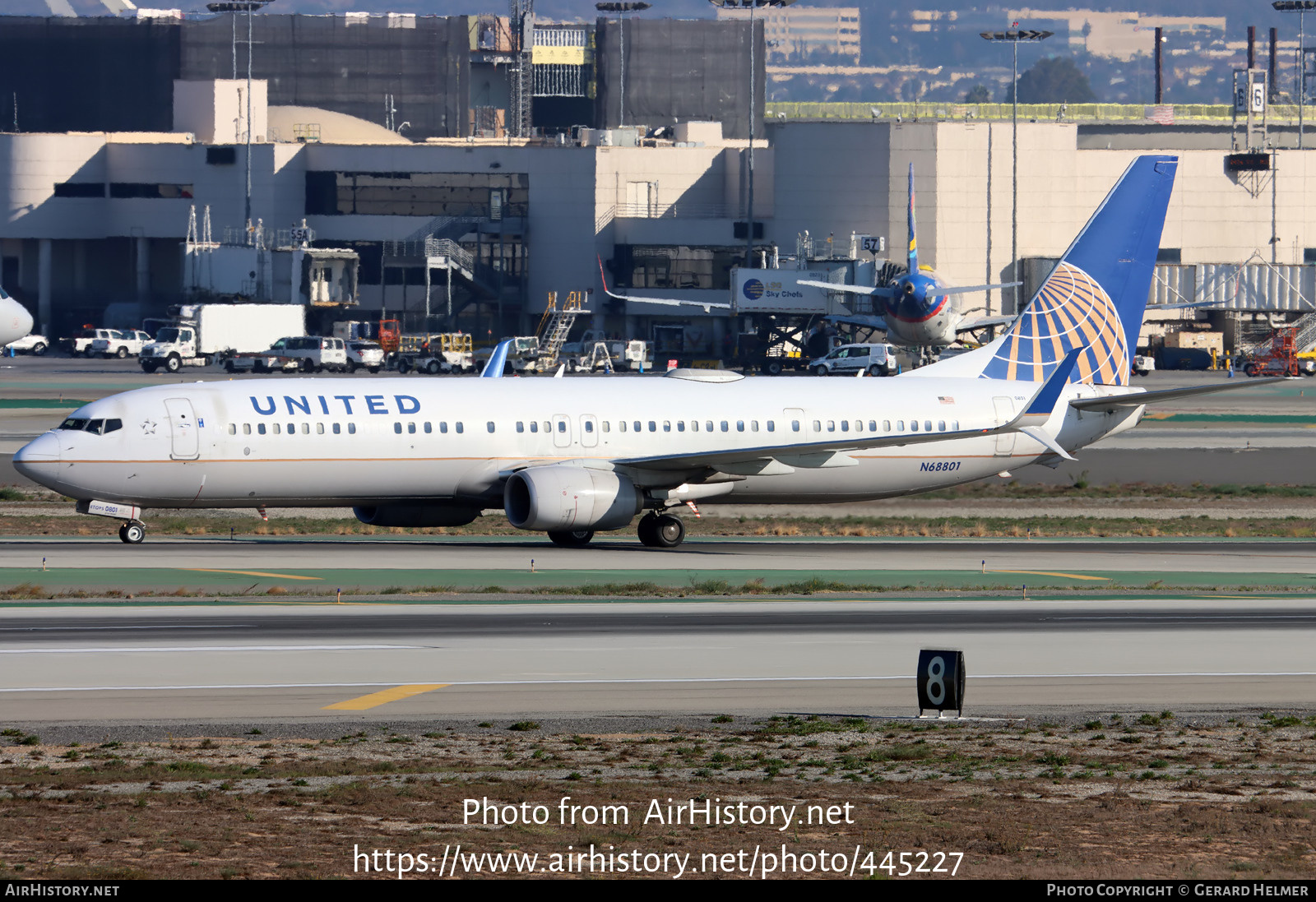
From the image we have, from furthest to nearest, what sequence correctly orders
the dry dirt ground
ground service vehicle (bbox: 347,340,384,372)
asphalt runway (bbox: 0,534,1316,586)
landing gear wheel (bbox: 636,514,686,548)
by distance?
ground service vehicle (bbox: 347,340,384,372) < landing gear wheel (bbox: 636,514,686,548) < asphalt runway (bbox: 0,534,1316,586) < the dry dirt ground

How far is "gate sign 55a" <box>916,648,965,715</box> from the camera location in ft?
77.5

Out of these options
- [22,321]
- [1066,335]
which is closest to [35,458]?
[22,321]

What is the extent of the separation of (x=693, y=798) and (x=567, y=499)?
80.9 ft

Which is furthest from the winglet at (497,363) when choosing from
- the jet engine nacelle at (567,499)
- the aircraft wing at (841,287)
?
the aircraft wing at (841,287)

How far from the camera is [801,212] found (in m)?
147

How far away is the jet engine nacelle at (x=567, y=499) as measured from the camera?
4272cm

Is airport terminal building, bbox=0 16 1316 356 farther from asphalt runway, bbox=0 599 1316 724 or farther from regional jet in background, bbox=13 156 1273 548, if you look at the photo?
asphalt runway, bbox=0 599 1316 724

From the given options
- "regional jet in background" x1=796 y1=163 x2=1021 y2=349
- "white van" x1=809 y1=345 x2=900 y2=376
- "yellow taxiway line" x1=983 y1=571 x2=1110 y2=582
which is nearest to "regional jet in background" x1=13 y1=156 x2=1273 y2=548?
"yellow taxiway line" x1=983 y1=571 x2=1110 y2=582

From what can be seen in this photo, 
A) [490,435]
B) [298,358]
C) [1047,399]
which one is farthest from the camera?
[298,358]

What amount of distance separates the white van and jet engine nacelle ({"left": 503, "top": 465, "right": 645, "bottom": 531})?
74.2m

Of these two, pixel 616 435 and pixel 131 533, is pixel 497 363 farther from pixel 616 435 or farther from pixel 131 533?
pixel 131 533

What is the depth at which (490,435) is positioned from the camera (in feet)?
145

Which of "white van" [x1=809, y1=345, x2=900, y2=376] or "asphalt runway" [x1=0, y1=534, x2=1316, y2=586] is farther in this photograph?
"white van" [x1=809, y1=345, x2=900, y2=376]

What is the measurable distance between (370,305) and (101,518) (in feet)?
364
